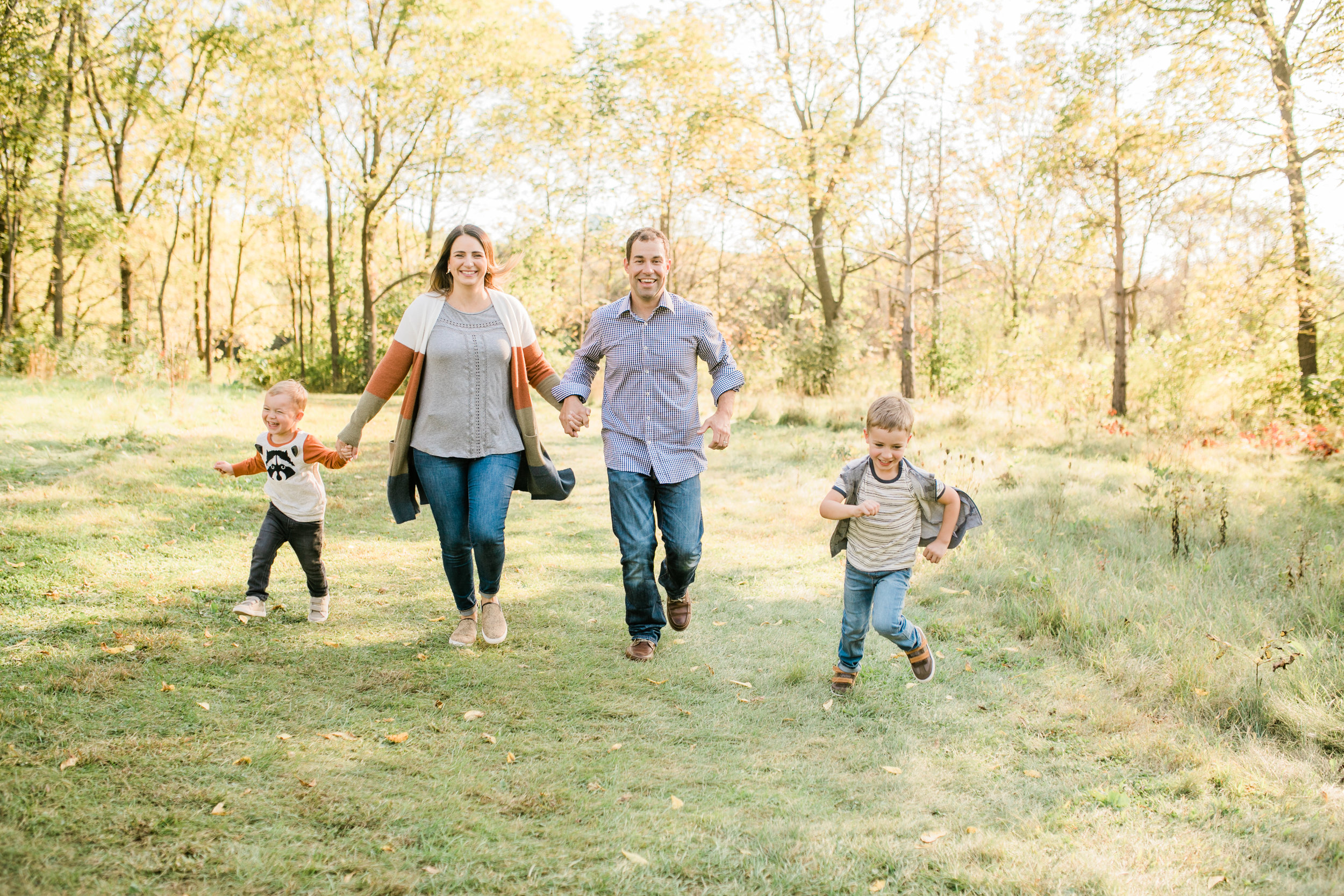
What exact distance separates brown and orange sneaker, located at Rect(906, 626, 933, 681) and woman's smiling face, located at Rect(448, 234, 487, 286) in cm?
290

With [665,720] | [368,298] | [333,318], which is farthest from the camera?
[333,318]

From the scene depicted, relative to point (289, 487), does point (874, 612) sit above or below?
below

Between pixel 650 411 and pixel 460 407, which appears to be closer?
pixel 460 407

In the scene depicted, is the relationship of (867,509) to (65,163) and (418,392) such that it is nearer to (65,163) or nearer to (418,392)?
(418,392)

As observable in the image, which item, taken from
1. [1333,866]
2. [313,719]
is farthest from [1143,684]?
[313,719]

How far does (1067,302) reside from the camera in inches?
1486

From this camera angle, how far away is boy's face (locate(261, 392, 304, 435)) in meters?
4.54

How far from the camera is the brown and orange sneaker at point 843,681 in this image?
172 inches

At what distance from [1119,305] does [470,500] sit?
1442 cm

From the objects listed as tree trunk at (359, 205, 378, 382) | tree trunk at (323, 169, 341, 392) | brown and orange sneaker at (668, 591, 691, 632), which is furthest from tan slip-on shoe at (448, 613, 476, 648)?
tree trunk at (323, 169, 341, 392)

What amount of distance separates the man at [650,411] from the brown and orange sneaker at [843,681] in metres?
0.99

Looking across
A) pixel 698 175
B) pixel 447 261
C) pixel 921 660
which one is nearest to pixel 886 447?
pixel 921 660

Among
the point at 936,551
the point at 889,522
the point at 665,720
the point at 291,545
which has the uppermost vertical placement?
the point at 889,522

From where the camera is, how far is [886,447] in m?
4.04
